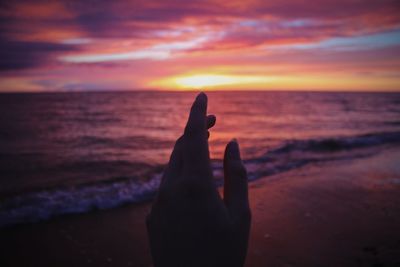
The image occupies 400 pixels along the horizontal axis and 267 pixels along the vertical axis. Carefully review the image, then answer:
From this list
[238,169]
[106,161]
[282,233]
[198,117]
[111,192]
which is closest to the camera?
[198,117]

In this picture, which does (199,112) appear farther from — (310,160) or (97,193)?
(310,160)

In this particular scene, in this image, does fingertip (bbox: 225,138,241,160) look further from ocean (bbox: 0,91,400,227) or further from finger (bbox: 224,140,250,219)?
ocean (bbox: 0,91,400,227)

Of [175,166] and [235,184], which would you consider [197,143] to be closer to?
[175,166]

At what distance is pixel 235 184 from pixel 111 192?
20.2ft

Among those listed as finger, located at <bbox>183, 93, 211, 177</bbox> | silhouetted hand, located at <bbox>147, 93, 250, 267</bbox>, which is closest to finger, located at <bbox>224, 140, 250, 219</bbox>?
silhouetted hand, located at <bbox>147, 93, 250, 267</bbox>

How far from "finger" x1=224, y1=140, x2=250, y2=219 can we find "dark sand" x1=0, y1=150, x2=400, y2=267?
294cm

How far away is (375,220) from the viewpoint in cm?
493

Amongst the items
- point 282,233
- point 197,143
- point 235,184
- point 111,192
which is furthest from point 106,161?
point 197,143

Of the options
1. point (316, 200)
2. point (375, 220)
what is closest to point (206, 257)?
point (375, 220)

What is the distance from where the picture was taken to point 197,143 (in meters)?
1.05

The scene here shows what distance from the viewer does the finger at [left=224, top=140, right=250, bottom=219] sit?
1183 mm

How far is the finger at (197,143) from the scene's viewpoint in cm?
104

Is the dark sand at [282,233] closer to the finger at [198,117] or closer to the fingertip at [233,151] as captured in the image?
the fingertip at [233,151]

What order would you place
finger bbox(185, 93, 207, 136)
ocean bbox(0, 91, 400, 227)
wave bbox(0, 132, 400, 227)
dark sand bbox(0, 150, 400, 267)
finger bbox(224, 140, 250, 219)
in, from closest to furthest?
A: finger bbox(185, 93, 207, 136), finger bbox(224, 140, 250, 219), dark sand bbox(0, 150, 400, 267), wave bbox(0, 132, 400, 227), ocean bbox(0, 91, 400, 227)
